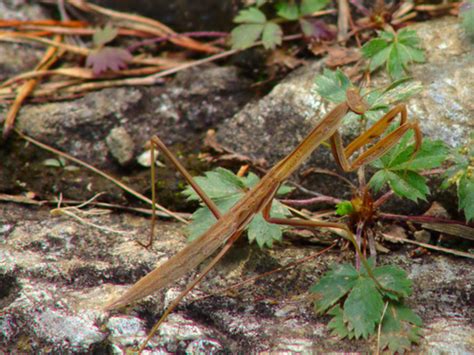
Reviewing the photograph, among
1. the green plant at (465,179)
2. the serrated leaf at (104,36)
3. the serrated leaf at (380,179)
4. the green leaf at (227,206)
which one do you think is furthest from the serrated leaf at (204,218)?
the serrated leaf at (104,36)

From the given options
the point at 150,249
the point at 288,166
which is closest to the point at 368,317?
the point at 288,166

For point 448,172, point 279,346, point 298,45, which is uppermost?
point 298,45

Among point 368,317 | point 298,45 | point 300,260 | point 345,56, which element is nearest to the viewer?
point 368,317

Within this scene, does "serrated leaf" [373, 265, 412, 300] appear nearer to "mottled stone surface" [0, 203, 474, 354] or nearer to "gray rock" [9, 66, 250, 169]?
"mottled stone surface" [0, 203, 474, 354]

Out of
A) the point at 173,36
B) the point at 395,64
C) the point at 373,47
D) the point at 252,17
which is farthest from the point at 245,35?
the point at 395,64

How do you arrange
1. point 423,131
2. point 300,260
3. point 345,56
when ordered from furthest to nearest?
point 345,56, point 423,131, point 300,260

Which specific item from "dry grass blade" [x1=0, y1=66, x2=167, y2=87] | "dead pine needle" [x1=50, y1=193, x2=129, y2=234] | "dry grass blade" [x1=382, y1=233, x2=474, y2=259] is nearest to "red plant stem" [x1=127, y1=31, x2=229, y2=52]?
"dry grass blade" [x1=0, y1=66, x2=167, y2=87]

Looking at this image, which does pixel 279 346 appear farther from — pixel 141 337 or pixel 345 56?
pixel 345 56

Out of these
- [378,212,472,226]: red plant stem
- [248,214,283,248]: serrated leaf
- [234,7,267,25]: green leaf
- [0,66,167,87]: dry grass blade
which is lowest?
[378,212,472,226]: red plant stem
